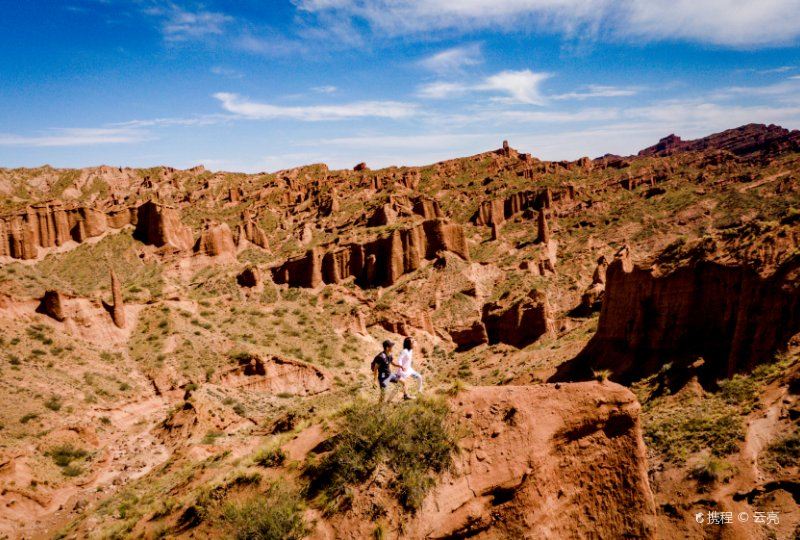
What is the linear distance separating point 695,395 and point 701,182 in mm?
88222

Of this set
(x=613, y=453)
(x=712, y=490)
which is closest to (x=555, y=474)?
(x=613, y=453)

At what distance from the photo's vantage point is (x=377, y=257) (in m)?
60.4

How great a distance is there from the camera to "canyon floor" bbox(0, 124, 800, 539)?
7.86 metres

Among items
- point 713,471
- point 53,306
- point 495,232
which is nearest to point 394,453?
point 713,471

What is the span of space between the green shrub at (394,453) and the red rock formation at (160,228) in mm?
61218

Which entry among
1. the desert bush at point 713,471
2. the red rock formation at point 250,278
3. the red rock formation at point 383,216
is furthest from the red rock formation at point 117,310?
the desert bush at point 713,471

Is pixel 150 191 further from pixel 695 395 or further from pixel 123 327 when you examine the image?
Result: pixel 695 395

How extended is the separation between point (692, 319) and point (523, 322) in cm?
2045

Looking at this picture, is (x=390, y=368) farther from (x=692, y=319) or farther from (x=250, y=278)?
(x=250, y=278)

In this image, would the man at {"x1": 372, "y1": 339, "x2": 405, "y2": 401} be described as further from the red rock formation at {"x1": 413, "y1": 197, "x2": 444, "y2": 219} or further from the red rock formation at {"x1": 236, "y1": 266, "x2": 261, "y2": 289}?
the red rock formation at {"x1": 413, "y1": 197, "x2": 444, "y2": 219}

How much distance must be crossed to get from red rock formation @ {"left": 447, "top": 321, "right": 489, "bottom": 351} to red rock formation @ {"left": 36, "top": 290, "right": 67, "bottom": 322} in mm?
35019

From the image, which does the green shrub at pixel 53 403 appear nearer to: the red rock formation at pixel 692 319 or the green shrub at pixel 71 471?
the green shrub at pixel 71 471

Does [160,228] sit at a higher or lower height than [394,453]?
higher

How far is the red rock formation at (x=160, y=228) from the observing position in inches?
2421
